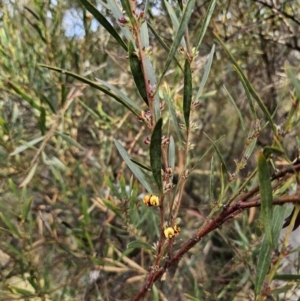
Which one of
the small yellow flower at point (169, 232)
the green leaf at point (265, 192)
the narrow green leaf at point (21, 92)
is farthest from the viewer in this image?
the narrow green leaf at point (21, 92)

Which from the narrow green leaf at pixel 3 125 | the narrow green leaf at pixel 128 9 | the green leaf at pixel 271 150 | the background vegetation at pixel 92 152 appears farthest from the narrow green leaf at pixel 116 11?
the narrow green leaf at pixel 3 125

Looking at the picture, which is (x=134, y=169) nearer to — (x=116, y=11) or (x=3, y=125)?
(x=116, y=11)

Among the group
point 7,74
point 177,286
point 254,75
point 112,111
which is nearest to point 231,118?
point 254,75

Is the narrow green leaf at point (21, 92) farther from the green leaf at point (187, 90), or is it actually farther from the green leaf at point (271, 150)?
the green leaf at point (271, 150)

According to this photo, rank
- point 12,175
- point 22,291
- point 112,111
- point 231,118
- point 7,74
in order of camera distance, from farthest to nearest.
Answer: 1. point 231,118
2. point 112,111
3. point 7,74
4. point 12,175
5. point 22,291

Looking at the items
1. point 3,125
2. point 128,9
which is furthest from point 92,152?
point 128,9

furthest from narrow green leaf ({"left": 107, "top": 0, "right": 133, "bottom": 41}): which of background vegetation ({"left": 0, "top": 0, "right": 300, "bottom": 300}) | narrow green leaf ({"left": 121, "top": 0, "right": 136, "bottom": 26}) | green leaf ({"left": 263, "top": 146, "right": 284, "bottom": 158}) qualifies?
background vegetation ({"left": 0, "top": 0, "right": 300, "bottom": 300})

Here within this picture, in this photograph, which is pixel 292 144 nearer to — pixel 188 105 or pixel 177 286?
pixel 177 286
